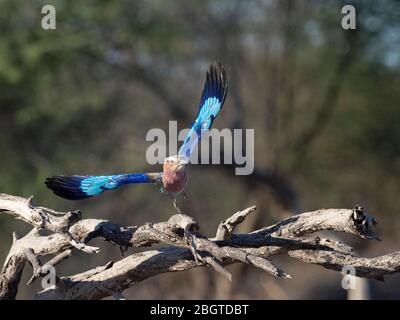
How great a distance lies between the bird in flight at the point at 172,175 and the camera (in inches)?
139

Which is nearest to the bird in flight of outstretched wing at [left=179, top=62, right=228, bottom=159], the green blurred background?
outstretched wing at [left=179, top=62, right=228, bottom=159]

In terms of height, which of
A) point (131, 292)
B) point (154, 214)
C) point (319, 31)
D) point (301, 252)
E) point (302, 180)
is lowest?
point (301, 252)

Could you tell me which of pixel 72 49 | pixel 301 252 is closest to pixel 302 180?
pixel 72 49

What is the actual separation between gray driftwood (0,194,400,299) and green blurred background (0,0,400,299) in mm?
5767

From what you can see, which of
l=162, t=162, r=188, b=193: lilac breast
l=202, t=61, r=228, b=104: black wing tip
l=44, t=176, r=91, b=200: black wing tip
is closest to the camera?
l=162, t=162, r=188, b=193: lilac breast

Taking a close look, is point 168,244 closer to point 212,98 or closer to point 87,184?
point 87,184

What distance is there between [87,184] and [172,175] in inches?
19.5

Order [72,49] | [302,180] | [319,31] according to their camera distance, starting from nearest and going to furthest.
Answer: [72,49] → [319,31] → [302,180]

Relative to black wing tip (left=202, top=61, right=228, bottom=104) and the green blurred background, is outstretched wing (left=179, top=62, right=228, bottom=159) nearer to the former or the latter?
black wing tip (left=202, top=61, right=228, bottom=104)

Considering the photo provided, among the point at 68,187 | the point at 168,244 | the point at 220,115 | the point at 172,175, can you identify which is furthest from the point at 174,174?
the point at 220,115

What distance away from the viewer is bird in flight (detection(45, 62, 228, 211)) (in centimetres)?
352

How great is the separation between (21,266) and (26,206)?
373 millimetres
